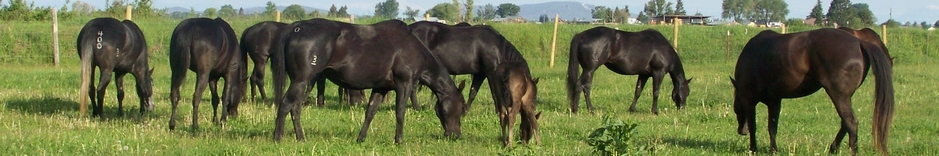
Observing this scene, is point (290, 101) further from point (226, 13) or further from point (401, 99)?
point (226, 13)

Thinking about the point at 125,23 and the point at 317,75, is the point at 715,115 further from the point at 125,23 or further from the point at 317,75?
the point at 125,23

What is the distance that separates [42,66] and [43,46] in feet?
6.32

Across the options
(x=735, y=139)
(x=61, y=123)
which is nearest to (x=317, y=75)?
(x=61, y=123)

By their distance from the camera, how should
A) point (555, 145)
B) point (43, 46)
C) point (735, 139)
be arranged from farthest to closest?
1. point (43, 46)
2. point (735, 139)
3. point (555, 145)

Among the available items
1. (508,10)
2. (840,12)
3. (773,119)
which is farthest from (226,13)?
(508,10)

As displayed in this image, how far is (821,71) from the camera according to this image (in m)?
8.05

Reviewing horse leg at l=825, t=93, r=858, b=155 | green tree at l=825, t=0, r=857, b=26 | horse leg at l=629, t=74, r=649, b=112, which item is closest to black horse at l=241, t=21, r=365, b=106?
horse leg at l=629, t=74, r=649, b=112

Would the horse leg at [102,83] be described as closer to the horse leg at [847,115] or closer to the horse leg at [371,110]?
the horse leg at [371,110]

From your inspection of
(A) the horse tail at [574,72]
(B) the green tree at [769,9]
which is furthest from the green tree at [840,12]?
(A) the horse tail at [574,72]

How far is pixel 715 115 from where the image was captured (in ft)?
43.2

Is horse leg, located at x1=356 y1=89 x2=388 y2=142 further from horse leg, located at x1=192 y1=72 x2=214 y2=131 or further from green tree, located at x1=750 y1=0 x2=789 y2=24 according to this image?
green tree, located at x1=750 y1=0 x2=789 y2=24

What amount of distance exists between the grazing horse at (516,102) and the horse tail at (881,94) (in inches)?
116

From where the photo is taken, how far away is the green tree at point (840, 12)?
207 ft

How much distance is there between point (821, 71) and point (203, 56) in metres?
6.59
